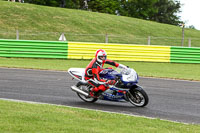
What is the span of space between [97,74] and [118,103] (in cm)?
124

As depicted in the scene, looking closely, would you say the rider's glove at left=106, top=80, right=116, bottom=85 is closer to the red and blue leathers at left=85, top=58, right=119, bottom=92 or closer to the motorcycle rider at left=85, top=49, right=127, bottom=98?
the motorcycle rider at left=85, top=49, right=127, bottom=98

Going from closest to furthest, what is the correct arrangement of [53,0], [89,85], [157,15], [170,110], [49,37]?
1. [170,110]
2. [89,85]
3. [49,37]
4. [53,0]
5. [157,15]

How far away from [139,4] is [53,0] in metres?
22.2

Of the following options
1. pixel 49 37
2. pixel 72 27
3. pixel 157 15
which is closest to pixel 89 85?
pixel 49 37

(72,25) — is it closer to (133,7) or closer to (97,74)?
(97,74)

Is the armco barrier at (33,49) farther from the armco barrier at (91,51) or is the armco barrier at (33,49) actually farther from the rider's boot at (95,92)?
the rider's boot at (95,92)

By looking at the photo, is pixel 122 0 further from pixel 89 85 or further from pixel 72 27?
pixel 89 85

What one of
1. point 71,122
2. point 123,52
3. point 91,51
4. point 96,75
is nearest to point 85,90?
point 96,75

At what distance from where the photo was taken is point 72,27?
39562 millimetres

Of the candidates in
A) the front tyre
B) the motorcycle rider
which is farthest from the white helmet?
the front tyre

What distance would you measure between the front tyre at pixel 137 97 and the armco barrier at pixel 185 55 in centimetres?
1546

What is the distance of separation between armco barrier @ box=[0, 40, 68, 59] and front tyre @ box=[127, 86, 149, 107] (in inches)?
558

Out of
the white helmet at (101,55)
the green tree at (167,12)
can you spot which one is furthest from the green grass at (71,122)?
the green tree at (167,12)

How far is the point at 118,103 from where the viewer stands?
34.5ft
